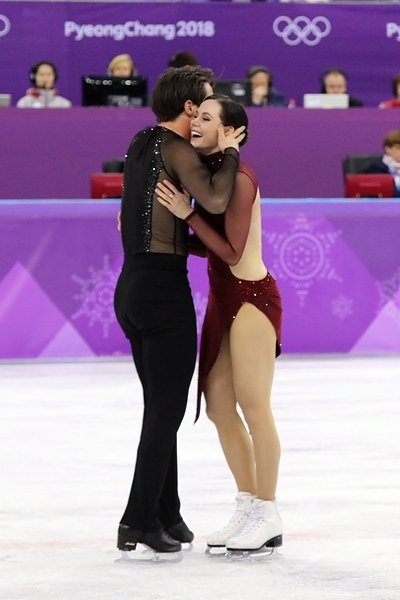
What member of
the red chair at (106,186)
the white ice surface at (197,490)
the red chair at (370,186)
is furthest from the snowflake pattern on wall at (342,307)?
the red chair at (106,186)

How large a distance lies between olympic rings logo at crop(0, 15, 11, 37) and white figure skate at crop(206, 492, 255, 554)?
8764 mm

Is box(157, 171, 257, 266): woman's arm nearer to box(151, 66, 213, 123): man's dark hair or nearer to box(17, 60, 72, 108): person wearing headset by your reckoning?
box(151, 66, 213, 123): man's dark hair

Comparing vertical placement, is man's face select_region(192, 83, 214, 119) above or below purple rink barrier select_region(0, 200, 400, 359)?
above

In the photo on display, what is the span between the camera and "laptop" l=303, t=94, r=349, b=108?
38.2 feet

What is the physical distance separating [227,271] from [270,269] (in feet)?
15.7

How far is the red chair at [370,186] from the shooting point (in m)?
10.2

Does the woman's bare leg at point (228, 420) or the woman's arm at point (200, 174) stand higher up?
the woman's arm at point (200, 174)

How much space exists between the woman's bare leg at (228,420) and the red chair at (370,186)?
6.18 meters

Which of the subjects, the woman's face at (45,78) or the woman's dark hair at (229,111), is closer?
the woman's dark hair at (229,111)

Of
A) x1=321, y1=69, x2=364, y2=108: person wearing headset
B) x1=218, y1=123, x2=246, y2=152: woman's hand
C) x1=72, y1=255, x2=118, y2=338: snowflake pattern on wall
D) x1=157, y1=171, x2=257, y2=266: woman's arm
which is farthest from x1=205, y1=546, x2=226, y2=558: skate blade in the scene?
x1=321, y1=69, x2=364, y2=108: person wearing headset

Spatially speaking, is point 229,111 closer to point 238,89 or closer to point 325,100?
point 238,89

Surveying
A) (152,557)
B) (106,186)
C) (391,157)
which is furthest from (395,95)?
(152,557)

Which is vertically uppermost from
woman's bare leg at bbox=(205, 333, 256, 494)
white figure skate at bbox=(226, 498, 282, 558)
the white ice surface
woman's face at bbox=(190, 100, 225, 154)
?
woman's face at bbox=(190, 100, 225, 154)

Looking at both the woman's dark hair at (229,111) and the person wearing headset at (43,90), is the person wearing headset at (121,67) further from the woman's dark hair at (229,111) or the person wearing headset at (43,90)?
the woman's dark hair at (229,111)
